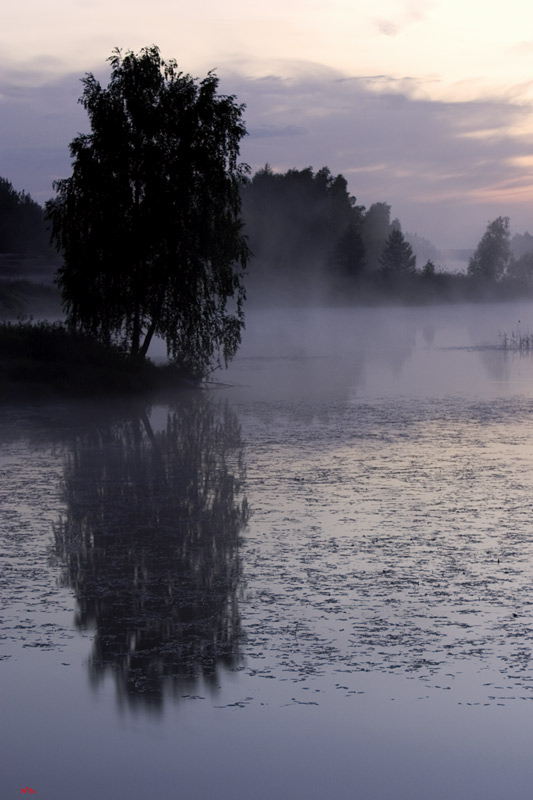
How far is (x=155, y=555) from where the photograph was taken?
10094 millimetres

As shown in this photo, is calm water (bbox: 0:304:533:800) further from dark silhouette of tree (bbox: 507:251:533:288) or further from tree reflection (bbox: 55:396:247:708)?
dark silhouette of tree (bbox: 507:251:533:288)

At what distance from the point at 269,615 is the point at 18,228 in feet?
215

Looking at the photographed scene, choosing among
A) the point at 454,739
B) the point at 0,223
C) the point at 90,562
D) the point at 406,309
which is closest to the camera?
the point at 454,739

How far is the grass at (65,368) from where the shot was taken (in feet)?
80.2

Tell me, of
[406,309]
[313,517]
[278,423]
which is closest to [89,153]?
[278,423]

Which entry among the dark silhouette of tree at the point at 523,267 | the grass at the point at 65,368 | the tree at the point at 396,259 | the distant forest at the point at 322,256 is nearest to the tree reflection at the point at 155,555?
the grass at the point at 65,368

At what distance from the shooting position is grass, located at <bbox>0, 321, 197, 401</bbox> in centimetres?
2444

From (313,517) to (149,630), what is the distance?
12.6 feet

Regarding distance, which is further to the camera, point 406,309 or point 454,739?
point 406,309

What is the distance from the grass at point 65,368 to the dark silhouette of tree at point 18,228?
43452mm

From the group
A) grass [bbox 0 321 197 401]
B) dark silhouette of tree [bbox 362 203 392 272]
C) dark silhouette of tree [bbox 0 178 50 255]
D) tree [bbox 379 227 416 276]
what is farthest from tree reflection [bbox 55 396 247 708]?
dark silhouette of tree [bbox 362 203 392 272]

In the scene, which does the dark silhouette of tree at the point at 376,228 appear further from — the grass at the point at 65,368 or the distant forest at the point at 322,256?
the grass at the point at 65,368

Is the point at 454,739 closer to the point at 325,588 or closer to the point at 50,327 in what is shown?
the point at 325,588

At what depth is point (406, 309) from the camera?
89.4 metres
